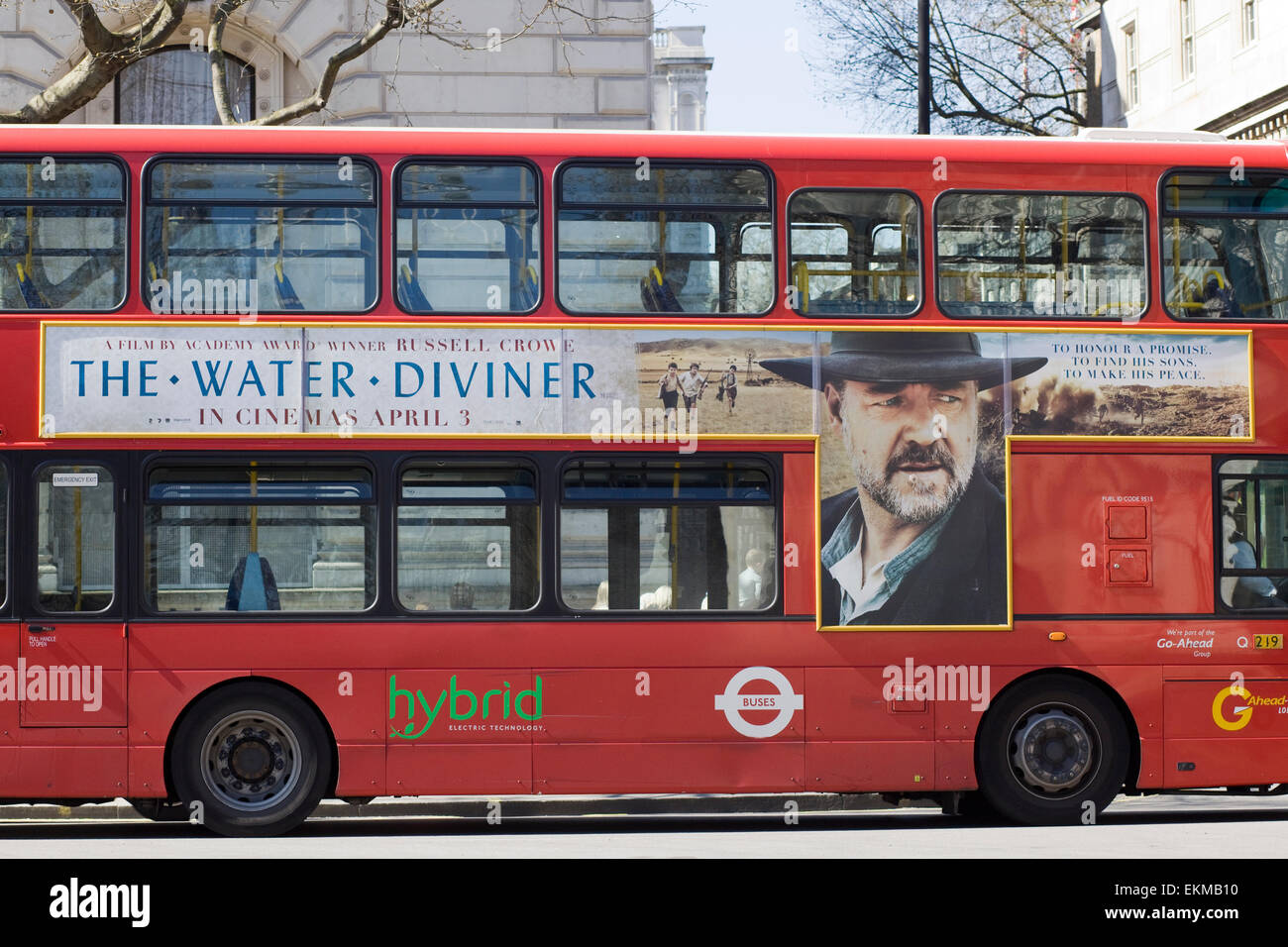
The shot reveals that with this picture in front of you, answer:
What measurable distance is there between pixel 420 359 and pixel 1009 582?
12.9 feet

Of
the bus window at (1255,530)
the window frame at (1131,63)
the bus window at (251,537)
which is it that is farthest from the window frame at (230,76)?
the window frame at (1131,63)

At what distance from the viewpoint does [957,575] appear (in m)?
10.4

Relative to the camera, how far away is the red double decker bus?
1004 cm

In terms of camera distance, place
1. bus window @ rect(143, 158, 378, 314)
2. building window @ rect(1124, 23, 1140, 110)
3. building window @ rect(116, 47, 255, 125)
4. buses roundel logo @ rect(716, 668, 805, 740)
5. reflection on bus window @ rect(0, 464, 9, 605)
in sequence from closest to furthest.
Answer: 1. reflection on bus window @ rect(0, 464, 9, 605)
2. bus window @ rect(143, 158, 378, 314)
3. buses roundel logo @ rect(716, 668, 805, 740)
4. building window @ rect(116, 47, 255, 125)
5. building window @ rect(1124, 23, 1140, 110)

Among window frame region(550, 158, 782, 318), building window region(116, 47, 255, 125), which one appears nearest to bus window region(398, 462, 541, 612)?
window frame region(550, 158, 782, 318)

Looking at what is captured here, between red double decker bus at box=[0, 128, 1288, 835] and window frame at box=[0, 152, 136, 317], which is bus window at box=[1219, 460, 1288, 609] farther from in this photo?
window frame at box=[0, 152, 136, 317]

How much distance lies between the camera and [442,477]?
10195 mm

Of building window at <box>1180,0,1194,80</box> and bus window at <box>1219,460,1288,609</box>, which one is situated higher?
building window at <box>1180,0,1194,80</box>

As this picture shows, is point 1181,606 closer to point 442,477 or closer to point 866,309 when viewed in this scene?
point 866,309

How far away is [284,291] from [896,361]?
3.81 m

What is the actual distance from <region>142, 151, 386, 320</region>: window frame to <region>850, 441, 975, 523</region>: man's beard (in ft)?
10.5

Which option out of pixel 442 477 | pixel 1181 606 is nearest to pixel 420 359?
pixel 442 477

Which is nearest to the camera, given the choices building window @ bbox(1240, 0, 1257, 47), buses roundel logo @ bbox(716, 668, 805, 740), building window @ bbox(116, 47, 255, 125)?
buses roundel logo @ bbox(716, 668, 805, 740)

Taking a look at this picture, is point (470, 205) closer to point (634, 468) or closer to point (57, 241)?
Answer: point (634, 468)
